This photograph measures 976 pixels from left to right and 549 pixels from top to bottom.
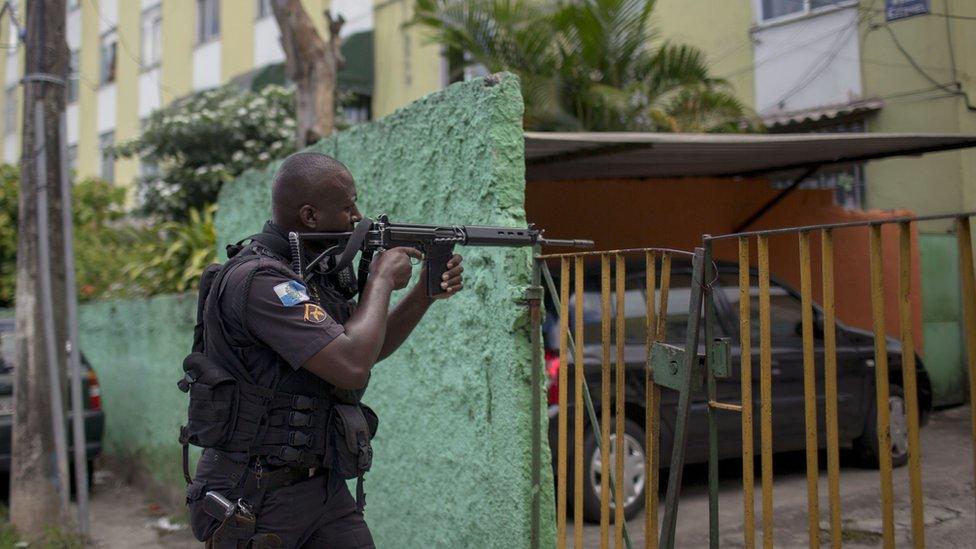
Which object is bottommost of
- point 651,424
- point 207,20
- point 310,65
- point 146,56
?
point 651,424

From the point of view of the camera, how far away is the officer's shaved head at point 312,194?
8.38 ft

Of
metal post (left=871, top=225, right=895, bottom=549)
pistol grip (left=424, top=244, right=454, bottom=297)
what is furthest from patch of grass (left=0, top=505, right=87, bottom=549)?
metal post (left=871, top=225, right=895, bottom=549)

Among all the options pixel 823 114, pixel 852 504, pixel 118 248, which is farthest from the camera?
pixel 118 248

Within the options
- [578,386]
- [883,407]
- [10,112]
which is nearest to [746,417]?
[883,407]

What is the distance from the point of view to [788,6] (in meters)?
9.34

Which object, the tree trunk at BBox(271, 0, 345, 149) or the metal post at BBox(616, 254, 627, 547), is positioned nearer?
the metal post at BBox(616, 254, 627, 547)

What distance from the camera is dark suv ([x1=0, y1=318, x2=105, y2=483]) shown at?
6605 mm

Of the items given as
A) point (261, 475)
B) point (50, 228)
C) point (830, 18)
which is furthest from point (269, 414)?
point (830, 18)

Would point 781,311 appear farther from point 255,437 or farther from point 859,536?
point 255,437

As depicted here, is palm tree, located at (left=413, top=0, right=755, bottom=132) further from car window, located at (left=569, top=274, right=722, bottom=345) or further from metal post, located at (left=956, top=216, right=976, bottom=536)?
metal post, located at (left=956, top=216, right=976, bottom=536)

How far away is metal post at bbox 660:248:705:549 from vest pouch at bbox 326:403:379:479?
33.6 inches

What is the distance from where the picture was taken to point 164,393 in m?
6.85

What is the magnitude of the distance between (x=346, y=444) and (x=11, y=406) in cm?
513

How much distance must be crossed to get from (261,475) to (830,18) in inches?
318
